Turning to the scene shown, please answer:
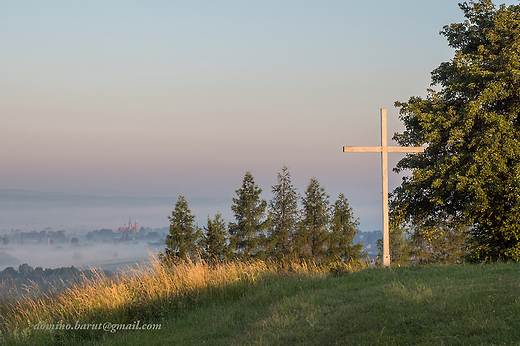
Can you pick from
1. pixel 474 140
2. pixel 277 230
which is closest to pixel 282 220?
pixel 277 230

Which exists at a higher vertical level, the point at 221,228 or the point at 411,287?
the point at 411,287

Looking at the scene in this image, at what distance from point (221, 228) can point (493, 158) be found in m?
36.2

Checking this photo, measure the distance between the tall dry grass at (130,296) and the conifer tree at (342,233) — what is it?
4169 centimetres

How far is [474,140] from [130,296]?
47.7 feet

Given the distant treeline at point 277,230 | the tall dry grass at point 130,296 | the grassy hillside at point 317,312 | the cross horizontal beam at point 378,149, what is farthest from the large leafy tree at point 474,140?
the distant treeline at point 277,230

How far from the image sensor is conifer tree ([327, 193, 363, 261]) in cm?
5353

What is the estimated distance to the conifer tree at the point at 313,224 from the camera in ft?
172

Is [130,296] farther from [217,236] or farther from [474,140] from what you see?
[217,236]

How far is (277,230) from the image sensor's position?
53188 mm

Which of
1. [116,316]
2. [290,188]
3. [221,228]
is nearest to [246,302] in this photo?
[116,316]

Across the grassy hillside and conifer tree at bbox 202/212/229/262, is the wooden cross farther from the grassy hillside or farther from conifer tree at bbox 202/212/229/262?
conifer tree at bbox 202/212/229/262

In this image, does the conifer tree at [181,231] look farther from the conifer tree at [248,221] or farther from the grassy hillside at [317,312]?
the grassy hillside at [317,312]

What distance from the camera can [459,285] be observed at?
31.3 feet

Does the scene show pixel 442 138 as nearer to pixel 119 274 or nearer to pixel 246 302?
pixel 246 302
